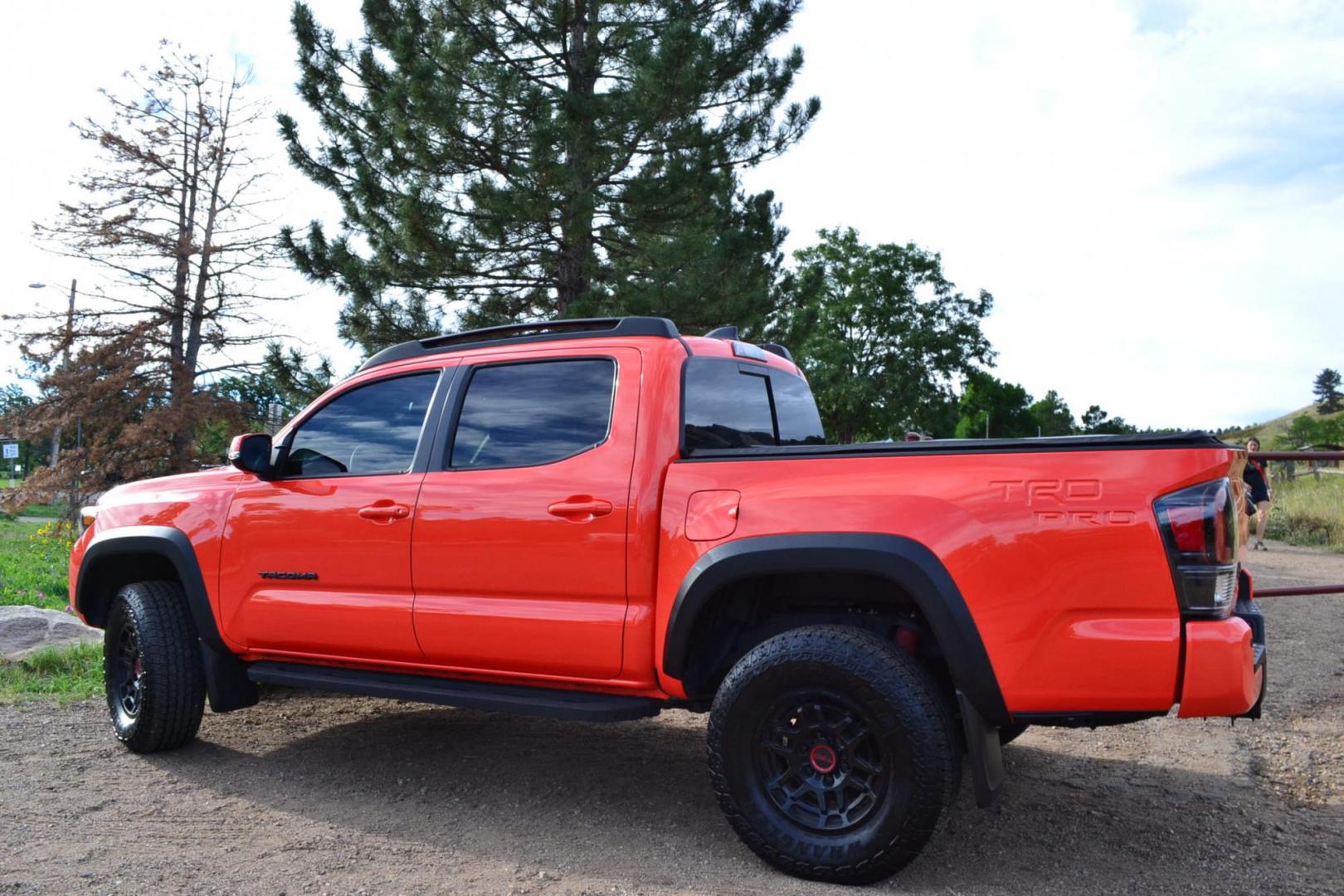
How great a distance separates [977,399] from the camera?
238ft

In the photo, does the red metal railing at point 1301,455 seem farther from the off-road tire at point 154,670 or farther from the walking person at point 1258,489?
the walking person at point 1258,489

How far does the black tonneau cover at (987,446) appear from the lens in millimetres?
3260

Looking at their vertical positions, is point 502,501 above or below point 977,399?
below

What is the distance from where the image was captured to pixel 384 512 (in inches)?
180

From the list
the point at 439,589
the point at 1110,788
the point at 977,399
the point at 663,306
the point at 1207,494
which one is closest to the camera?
the point at 1207,494

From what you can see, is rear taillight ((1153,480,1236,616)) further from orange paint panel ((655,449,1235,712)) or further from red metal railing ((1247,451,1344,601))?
red metal railing ((1247,451,1344,601))

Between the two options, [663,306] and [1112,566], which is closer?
[1112,566]

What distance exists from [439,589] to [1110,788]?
3.05 m

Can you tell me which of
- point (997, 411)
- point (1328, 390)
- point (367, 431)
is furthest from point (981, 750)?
point (1328, 390)

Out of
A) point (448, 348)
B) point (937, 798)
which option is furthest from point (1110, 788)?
point (448, 348)

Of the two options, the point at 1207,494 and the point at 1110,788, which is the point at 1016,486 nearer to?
the point at 1207,494

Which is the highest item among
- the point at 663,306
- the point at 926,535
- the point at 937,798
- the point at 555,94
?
the point at 555,94

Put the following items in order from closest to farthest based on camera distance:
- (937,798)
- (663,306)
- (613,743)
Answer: (937,798), (613,743), (663,306)

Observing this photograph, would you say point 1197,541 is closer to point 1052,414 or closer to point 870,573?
point 870,573
